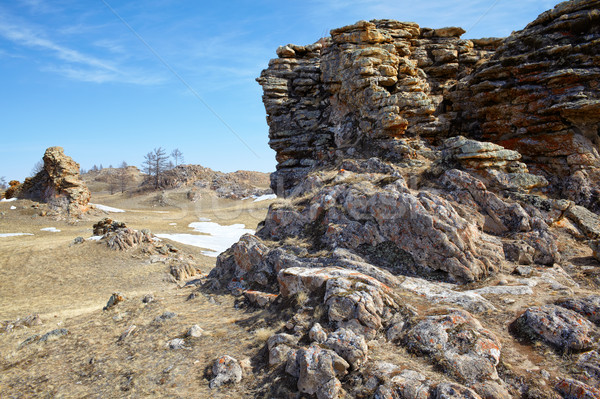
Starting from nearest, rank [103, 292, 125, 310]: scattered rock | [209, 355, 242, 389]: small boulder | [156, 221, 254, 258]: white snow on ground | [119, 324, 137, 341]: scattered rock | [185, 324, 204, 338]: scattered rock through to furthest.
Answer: [209, 355, 242, 389]: small boulder < [185, 324, 204, 338]: scattered rock < [119, 324, 137, 341]: scattered rock < [103, 292, 125, 310]: scattered rock < [156, 221, 254, 258]: white snow on ground

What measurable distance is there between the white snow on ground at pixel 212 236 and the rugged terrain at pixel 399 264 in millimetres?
7278

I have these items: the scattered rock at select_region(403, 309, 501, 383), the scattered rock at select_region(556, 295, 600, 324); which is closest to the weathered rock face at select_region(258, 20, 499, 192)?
the scattered rock at select_region(556, 295, 600, 324)

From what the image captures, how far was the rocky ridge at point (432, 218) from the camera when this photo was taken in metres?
6.01

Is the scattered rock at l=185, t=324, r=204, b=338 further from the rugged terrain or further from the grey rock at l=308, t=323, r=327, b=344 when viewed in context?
the grey rock at l=308, t=323, r=327, b=344

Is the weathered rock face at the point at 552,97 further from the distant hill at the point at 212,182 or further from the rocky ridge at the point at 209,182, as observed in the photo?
the distant hill at the point at 212,182

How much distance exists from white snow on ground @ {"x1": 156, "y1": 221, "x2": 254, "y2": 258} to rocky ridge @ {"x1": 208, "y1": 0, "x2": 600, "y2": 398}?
10448 millimetres

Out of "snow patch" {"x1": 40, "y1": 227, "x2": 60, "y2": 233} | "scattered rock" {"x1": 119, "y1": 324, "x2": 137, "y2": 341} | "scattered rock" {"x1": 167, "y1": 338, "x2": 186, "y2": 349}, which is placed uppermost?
"snow patch" {"x1": 40, "y1": 227, "x2": 60, "y2": 233}

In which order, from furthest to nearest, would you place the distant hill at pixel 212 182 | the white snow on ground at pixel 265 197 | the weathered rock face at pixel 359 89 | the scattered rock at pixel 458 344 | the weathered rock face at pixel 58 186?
the distant hill at pixel 212 182 < the white snow on ground at pixel 265 197 < the weathered rock face at pixel 58 186 < the weathered rock face at pixel 359 89 < the scattered rock at pixel 458 344

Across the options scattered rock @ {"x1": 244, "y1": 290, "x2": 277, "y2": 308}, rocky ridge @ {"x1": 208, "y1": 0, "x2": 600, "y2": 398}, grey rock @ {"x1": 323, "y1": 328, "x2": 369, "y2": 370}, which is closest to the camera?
rocky ridge @ {"x1": 208, "y1": 0, "x2": 600, "y2": 398}

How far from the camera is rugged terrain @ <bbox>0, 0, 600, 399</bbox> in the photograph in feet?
20.1

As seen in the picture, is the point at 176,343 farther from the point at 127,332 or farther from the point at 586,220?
the point at 586,220

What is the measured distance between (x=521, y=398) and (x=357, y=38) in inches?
826

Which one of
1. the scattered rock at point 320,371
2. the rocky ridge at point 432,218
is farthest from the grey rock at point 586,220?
the scattered rock at point 320,371

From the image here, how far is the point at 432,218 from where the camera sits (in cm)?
1062
